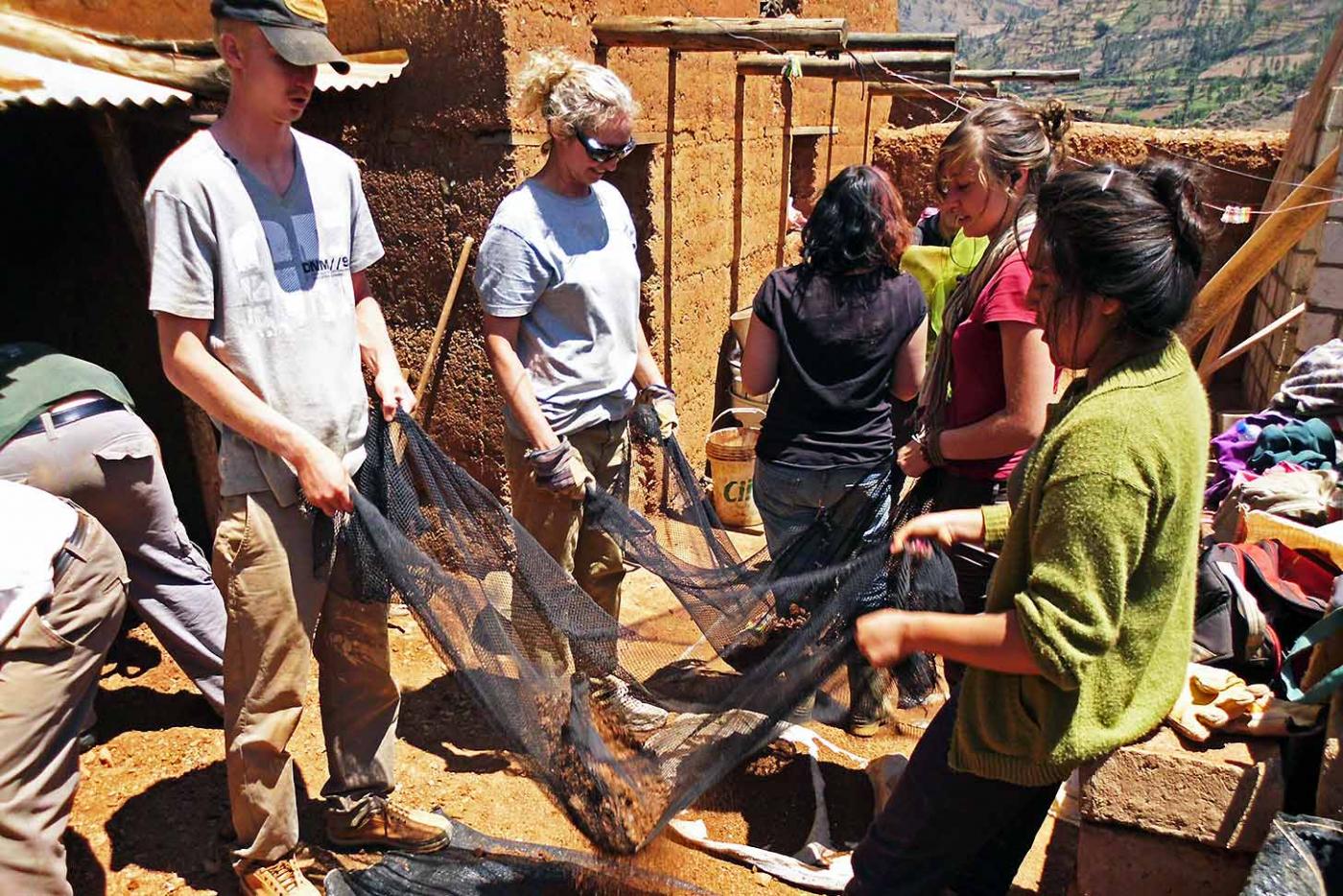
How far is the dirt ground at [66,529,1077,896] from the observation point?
9.66 feet

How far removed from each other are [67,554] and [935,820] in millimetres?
1980

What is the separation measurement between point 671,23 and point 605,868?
3716 millimetres

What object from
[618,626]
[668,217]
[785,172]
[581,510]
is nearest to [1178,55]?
[785,172]

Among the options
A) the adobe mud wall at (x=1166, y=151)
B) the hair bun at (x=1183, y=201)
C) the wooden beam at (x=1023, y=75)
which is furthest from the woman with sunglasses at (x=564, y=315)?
the adobe mud wall at (x=1166, y=151)

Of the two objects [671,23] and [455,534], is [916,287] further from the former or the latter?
[671,23]

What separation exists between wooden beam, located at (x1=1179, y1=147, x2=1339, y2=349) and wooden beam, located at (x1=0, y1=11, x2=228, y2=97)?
553cm

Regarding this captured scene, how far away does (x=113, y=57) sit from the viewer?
371 cm

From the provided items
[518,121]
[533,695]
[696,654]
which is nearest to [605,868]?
[533,695]

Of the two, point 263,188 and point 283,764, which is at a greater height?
point 263,188

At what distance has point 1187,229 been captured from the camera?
1.60 metres

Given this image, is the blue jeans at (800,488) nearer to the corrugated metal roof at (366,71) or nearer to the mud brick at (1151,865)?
the mud brick at (1151,865)

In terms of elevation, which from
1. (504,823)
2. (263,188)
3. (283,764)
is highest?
(263,188)

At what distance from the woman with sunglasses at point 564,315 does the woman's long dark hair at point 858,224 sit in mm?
642

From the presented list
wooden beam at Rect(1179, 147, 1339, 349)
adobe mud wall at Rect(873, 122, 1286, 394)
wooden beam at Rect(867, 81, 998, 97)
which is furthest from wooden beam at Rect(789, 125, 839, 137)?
wooden beam at Rect(1179, 147, 1339, 349)
